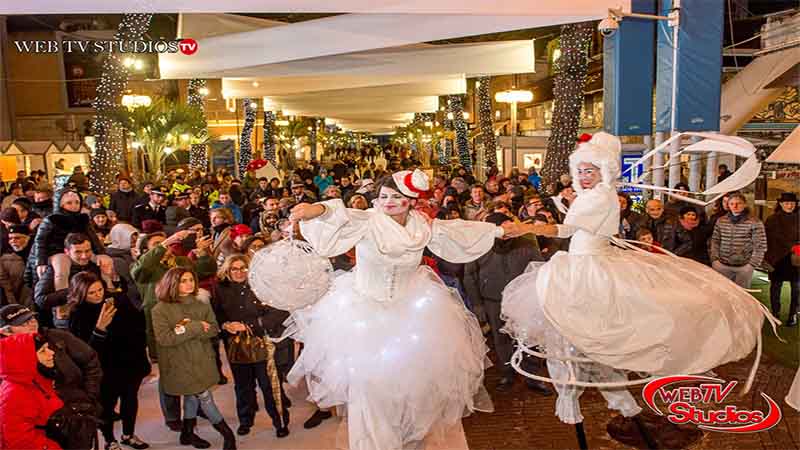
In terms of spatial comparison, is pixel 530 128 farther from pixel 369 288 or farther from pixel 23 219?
pixel 369 288

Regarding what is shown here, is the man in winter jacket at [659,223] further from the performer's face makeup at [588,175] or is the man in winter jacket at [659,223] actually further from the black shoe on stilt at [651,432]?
the performer's face makeup at [588,175]

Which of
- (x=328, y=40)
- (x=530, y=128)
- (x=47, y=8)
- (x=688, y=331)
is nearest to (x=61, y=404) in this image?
(x=688, y=331)

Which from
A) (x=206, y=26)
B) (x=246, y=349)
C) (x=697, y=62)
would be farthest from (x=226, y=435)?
(x=206, y=26)

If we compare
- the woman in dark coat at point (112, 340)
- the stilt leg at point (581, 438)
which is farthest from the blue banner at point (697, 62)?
the woman in dark coat at point (112, 340)

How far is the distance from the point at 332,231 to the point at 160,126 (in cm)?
1660

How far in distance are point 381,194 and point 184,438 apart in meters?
2.61

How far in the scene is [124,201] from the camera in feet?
34.1

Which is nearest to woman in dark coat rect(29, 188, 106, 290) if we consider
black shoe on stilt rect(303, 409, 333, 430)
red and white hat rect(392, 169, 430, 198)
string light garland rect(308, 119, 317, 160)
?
black shoe on stilt rect(303, 409, 333, 430)

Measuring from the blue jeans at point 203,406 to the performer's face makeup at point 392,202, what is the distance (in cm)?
207

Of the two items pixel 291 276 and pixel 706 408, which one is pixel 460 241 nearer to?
pixel 291 276

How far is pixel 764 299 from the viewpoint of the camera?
9.02 metres

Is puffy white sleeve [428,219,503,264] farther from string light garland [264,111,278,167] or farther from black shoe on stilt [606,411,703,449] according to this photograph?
string light garland [264,111,278,167]

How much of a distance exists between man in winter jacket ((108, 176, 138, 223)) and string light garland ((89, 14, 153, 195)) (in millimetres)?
2859

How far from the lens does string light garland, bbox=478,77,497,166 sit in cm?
2114
